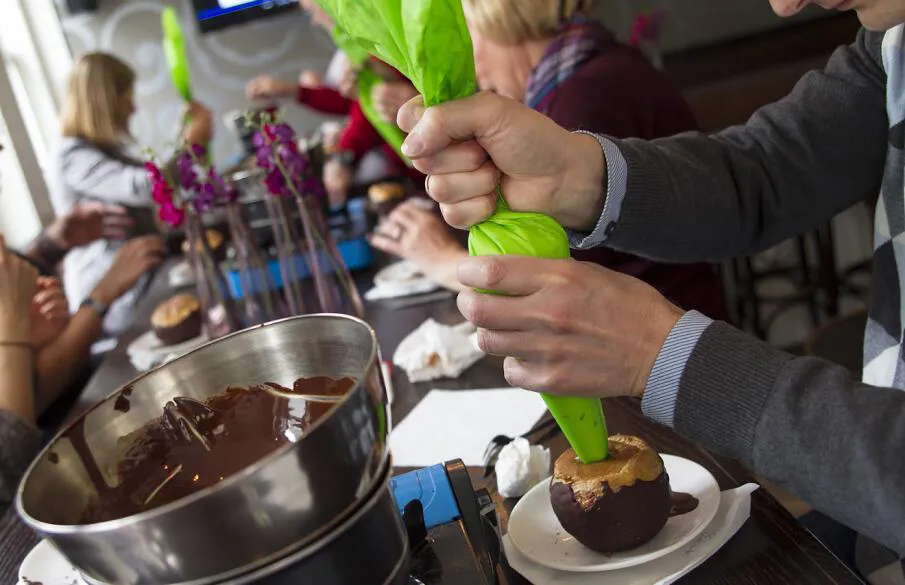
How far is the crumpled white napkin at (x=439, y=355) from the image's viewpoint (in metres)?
1.48

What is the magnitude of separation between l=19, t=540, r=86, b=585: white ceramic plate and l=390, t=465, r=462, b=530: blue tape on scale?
0.33 metres

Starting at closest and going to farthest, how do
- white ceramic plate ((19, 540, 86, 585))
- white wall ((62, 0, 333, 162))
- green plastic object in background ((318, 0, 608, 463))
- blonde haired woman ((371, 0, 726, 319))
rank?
1. green plastic object in background ((318, 0, 608, 463))
2. white ceramic plate ((19, 540, 86, 585))
3. blonde haired woman ((371, 0, 726, 319))
4. white wall ((62, 0, 333, 162))

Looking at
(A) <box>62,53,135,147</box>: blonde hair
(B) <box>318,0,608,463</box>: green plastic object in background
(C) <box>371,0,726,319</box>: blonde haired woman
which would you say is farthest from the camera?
(A) <box>62,53,135,147</box>: blonde hair

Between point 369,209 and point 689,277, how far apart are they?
1123 mm

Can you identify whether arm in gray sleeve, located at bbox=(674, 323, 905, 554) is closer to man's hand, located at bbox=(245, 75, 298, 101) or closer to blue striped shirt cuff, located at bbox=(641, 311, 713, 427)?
blue striped shirt cuff, located at bbox=(641, 311, 713, 427)

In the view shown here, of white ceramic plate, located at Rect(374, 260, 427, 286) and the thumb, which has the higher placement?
the thumb

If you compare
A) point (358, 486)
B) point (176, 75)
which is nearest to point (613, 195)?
point (358, 486)

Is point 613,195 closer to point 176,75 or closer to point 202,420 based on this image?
point 202,420

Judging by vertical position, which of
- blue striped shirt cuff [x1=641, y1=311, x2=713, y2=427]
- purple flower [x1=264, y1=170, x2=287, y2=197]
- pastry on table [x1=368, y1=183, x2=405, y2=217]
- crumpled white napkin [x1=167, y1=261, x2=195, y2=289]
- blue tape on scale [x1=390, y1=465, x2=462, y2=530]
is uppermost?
blue striped shirt cuff [x1=641, y1=311, x2=713, y2=427]

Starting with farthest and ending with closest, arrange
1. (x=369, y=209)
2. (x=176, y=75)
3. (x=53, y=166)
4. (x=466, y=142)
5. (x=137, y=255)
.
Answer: (x=53, y=166), (x=137, y=255), (x=369, y=209), (x=176, y=75), (x=466, y=142)

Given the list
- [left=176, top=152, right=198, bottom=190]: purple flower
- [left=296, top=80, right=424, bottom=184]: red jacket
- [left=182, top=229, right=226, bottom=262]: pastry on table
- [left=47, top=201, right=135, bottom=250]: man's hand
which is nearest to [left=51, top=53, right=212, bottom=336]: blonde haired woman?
[left=47, top=201, right=135, bottom=250]: man's hand

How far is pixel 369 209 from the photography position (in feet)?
8.63

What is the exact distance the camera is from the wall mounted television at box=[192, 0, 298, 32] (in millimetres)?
5188

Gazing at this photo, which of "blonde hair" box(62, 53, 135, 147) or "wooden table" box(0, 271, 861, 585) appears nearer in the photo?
"wooden table" box(0, 271, 861, 585)
